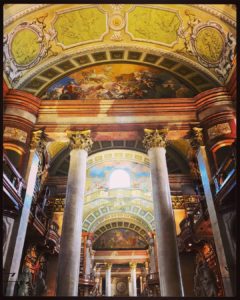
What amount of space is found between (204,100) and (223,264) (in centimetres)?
659

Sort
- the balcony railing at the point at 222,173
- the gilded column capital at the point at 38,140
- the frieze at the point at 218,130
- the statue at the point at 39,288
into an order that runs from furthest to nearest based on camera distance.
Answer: the statue at the point at 39,288 → the gilded column capital at the point at 38,140 → the frieze at the point at 218,130 → the balcony railing at the point at 222,173

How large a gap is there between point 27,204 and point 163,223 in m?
5.01

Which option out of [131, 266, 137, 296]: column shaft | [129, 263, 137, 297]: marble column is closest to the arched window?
[129, 263, 137, 297]: marble column

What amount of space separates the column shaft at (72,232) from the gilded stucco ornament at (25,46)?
14.3 ft

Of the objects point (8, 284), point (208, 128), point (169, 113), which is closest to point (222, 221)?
point (208, 128)

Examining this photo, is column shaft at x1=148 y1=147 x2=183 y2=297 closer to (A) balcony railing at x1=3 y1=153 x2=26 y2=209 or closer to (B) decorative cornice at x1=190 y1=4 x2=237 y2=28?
(A) balcony railing at x1=3 y1=153 x2=26 y2=209

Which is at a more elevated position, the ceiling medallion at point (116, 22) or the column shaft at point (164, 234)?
the ceiling medallion at point (116, 22)

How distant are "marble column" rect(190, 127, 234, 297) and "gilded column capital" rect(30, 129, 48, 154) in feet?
21.1

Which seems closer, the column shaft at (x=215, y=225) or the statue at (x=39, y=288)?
the column shaft at (x=215, y=225)

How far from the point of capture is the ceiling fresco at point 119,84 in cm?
1298

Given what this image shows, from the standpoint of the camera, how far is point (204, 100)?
39.6ft

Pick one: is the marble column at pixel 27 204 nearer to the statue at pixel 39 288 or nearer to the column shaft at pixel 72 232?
the column shaft at pixel 72 232

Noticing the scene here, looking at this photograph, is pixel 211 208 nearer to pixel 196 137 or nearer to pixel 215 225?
pixel 215 225

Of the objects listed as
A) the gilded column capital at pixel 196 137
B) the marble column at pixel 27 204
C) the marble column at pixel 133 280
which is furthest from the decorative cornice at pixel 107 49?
the marble column at pixel 133 280
